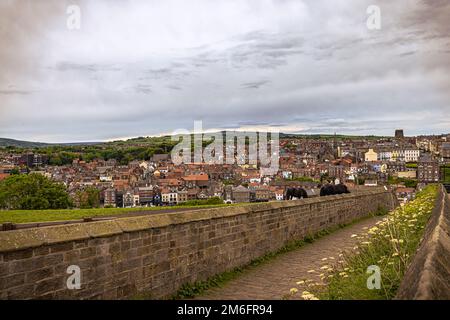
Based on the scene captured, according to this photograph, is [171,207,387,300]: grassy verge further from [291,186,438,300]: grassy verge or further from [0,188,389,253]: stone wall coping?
[291,186,438,300]: grassy verge

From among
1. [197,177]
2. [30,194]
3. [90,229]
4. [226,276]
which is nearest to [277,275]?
[226,276]

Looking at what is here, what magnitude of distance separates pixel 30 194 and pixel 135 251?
1449 inches

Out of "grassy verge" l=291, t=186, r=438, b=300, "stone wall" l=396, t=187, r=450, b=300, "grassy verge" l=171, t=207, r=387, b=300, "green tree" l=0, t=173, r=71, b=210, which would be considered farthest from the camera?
"green tree" l=0, t=173, r=71, b=210

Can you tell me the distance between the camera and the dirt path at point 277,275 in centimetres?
758

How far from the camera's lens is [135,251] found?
6434 millimetres


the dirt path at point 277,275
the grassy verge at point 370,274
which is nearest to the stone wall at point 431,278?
the grassy verge at point 370,274

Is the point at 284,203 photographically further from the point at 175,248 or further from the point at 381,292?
the point at 381,292

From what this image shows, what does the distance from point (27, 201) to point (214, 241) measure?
33.9m

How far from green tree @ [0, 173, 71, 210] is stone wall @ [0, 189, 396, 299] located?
102ft

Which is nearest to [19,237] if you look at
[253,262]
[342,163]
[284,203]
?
[253,262]

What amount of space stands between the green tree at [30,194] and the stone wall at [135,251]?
31181mm

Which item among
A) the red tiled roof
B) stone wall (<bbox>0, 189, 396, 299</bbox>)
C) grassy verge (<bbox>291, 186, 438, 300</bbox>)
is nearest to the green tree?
stone wall (<bbox>0, 189, 396, 299</bbox>)

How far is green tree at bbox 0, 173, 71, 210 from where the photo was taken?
38.8 metres

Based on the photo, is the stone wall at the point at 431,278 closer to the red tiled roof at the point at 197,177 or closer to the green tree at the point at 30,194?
the green tree at the point at 30,194
